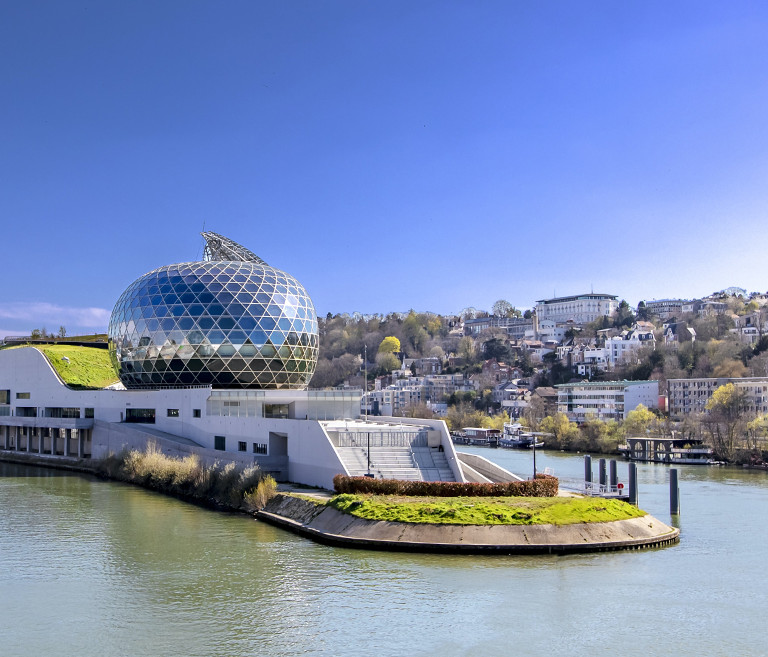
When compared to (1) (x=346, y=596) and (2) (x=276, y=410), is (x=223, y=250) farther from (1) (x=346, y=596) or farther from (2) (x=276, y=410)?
(1) (x=346, y=596)

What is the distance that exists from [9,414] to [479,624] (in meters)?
57.7

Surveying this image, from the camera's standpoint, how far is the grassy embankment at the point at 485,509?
27.3 metres

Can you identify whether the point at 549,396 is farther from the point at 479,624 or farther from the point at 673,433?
the point at 479,624

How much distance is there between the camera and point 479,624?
19.0m

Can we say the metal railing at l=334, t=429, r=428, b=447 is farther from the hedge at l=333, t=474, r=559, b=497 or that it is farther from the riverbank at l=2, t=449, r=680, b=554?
the hedge at l=333, t=474, r=559, b=497

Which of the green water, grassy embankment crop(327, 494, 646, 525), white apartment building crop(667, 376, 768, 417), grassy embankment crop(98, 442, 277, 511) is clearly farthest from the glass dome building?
white apartment building crop(667, 376, 768, 417)

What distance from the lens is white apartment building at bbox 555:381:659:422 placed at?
4176 inches

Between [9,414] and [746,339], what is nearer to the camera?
[9,414]

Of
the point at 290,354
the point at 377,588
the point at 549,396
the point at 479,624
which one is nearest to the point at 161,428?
the point at 290,354

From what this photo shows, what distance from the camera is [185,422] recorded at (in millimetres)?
50938

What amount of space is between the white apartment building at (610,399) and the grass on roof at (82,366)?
57.4 m

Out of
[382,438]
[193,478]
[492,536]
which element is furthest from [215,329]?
[492,536]

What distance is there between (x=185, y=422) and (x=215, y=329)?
585cm

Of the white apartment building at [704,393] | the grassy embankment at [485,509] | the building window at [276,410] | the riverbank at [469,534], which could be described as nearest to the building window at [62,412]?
the building window at [276,410]
